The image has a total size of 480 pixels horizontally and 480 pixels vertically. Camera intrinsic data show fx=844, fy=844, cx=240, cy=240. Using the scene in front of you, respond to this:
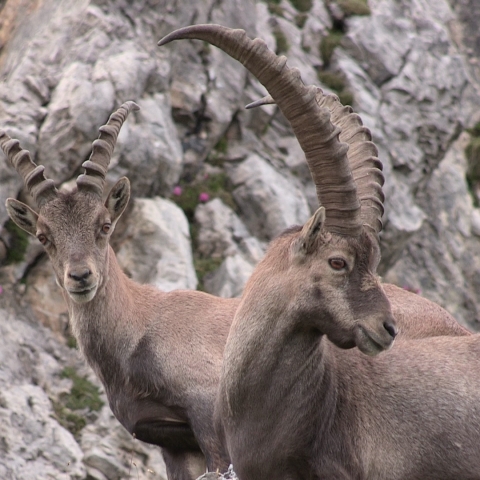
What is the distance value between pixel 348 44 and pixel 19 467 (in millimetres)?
14361

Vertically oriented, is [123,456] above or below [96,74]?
below

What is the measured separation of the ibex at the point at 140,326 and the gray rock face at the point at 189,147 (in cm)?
282

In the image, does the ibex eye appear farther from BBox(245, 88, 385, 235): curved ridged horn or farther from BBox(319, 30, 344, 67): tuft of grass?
BBox(319, 30, 344, 67): tuft of grass

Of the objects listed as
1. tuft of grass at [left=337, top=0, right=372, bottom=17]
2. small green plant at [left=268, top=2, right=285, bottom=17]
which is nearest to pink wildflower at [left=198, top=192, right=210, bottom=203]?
small green plant at [left=268, top=2, right=285, bottom=17]

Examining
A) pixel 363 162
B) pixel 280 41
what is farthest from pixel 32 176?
pixel 280 41

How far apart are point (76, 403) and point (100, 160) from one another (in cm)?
505

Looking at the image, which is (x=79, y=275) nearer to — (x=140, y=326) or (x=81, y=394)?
(x=140, y=326)

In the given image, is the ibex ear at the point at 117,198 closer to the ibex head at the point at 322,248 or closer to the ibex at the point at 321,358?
the ibex at the point at 321,358

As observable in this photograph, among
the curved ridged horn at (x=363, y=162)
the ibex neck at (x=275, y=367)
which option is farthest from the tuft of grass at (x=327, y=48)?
the ibex neck at (x=275, y=367)

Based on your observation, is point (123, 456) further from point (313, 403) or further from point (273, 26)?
point (273, 26)

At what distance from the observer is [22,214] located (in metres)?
11.3

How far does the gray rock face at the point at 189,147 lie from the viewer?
14.7 m

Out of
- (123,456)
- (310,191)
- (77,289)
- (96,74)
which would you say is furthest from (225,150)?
(77,289)

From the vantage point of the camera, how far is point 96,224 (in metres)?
10.9
